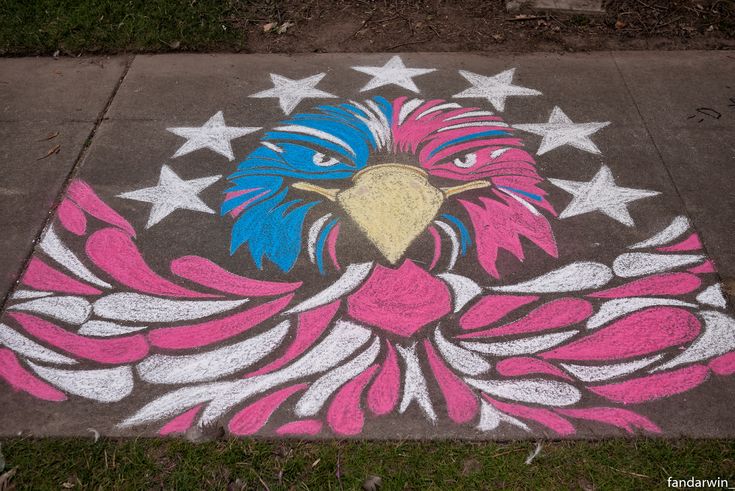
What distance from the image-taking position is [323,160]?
11.3 ft

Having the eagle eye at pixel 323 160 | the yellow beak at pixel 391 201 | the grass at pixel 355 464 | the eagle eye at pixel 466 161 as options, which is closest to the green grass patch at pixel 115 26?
the eagle eye at pixel 323 160

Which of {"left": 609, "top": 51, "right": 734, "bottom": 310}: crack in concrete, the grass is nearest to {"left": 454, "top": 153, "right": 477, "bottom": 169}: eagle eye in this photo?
{"left": 609, "top": 51, "right": 734, "bottom": 310}: crack in concrete

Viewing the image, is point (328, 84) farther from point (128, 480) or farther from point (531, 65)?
point (128, 480)

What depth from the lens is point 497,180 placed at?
3.29 m

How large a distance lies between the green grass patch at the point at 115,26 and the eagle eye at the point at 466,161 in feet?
6.67

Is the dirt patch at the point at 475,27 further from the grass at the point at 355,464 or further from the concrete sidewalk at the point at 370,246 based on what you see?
the grass at the point at 355,464

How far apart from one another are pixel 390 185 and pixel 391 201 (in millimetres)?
135

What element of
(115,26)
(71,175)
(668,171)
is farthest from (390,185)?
(115,26)

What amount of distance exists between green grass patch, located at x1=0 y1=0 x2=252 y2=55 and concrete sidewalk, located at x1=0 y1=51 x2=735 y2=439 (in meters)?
0.22

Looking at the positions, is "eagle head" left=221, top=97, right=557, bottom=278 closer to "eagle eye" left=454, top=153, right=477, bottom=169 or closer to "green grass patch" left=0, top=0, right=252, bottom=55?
"eagle eye" left=454, top=153, right=477, bottom=169

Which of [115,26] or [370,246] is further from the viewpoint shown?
[115,26]

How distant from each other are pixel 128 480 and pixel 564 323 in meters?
1.86

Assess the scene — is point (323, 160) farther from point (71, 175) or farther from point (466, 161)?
point (71, 175)

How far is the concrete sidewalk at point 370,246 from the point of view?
2350 mm
